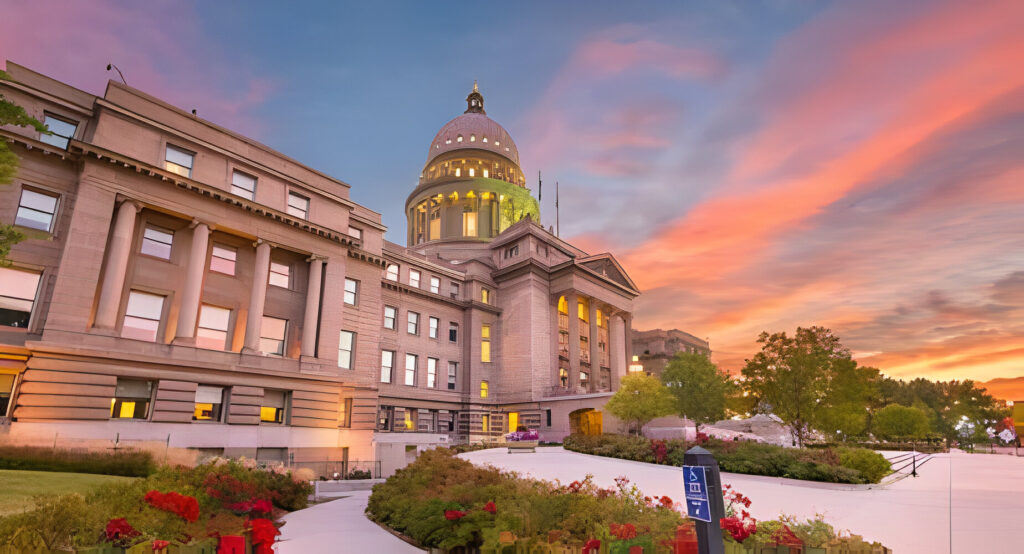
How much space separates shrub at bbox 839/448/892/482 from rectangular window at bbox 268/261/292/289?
33160 mm

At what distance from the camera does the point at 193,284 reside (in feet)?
94.3

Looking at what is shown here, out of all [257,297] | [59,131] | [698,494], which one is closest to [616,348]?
[257,297]

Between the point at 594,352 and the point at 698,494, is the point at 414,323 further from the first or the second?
the point at 698,494

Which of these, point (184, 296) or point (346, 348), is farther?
point (346, 348)

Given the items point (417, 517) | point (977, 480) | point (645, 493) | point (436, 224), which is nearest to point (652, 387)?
point (977, 480)

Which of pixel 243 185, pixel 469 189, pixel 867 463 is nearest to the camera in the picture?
pixel 867 463

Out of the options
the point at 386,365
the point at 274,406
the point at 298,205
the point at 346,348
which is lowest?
the point at 274,406

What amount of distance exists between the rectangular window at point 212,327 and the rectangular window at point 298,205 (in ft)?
25.3

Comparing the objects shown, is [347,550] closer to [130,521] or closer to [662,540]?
[130,521]

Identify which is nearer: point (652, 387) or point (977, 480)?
point (977, 480)

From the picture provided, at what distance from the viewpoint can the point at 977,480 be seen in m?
25.8

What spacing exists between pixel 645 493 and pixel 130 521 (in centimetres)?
1491

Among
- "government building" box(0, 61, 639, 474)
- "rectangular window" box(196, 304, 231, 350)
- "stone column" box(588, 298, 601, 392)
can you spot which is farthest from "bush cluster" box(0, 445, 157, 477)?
"stone column" box(588, 298, 601, 392)

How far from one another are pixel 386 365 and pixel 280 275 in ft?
60.8
